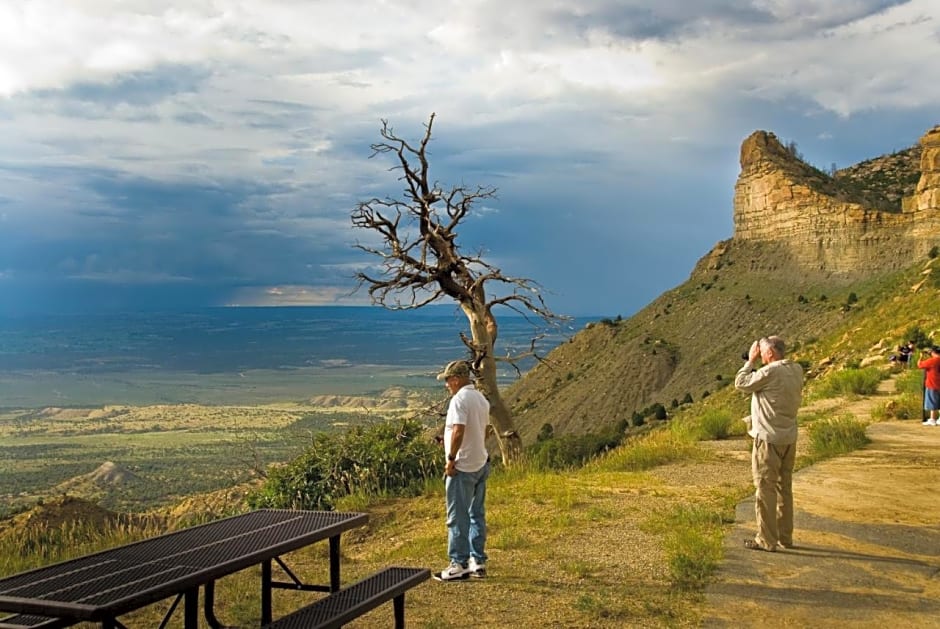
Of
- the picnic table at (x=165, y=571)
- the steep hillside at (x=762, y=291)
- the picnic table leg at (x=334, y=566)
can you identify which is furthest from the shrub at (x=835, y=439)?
the steep hillside at (x=762, y=291)

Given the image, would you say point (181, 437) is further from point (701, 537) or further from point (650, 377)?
point (701, 537)

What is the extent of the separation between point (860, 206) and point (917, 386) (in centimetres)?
4091

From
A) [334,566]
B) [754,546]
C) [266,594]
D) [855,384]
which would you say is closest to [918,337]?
[855,384]

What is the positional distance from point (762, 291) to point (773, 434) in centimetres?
5529

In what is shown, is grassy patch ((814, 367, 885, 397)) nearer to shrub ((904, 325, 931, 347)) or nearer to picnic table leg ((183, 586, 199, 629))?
shrub ((904, 325, 931, 347))

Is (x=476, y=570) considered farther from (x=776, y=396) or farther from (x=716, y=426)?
(x=716, y=426)

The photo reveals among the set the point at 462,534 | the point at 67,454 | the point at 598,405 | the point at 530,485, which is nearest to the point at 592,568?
the point at 462,534

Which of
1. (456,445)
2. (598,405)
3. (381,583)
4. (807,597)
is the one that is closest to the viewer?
(381,583)

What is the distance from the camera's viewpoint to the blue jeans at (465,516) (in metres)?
7.23

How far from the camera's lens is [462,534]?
724 cm

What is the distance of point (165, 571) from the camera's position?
5.04 m

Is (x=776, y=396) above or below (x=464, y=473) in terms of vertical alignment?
above

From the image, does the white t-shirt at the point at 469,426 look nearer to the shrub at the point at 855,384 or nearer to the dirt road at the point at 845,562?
the dirt road at the point at 845,562

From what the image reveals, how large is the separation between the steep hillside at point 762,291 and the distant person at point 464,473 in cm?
3711
